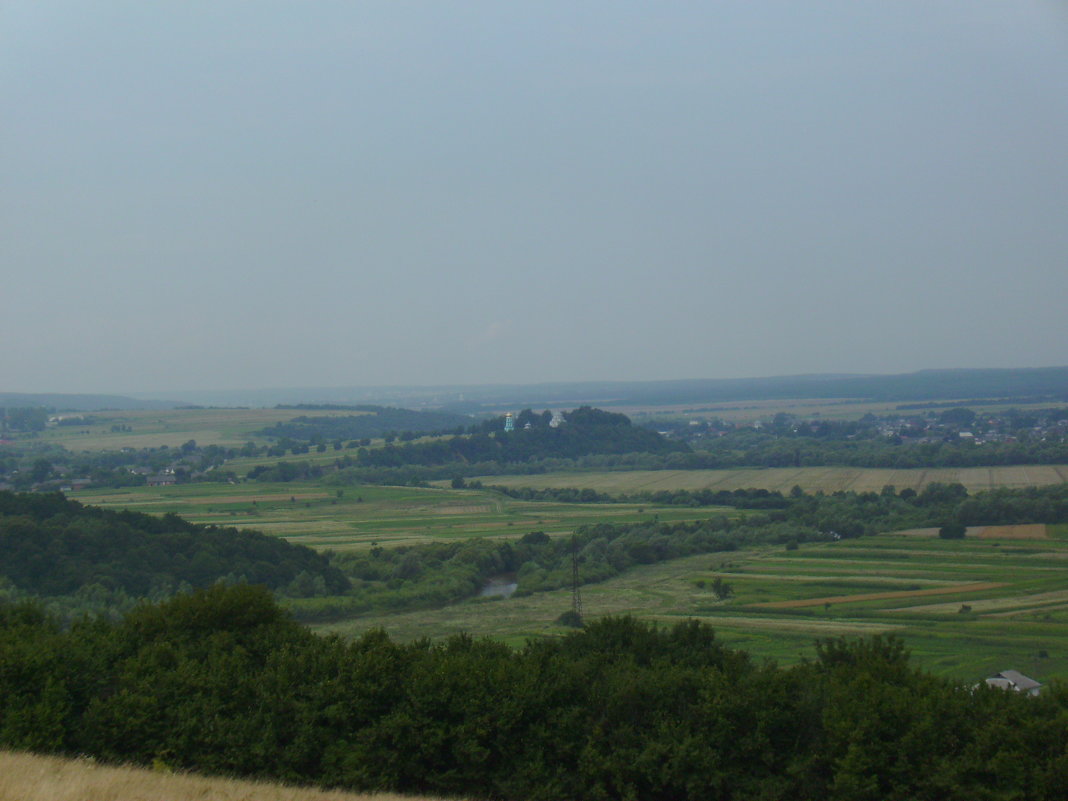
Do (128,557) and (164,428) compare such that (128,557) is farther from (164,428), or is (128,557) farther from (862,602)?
(164,428)

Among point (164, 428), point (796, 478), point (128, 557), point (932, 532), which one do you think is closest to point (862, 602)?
point (932, 532)

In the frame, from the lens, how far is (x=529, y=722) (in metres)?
12.9

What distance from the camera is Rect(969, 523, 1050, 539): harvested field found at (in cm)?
3872

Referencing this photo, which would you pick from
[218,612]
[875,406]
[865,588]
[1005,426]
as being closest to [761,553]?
[865,588]

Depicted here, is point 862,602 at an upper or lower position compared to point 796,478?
lower

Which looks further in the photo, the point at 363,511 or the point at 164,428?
the point at 164,428

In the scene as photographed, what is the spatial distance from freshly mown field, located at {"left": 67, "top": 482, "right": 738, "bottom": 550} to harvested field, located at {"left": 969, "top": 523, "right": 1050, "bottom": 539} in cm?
1345

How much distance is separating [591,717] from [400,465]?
6370cm

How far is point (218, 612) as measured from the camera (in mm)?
16469

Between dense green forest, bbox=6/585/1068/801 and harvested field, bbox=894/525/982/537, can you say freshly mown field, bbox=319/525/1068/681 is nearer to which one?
harvested field, bbox=894/525/982/537

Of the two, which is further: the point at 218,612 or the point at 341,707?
the point at 218,612

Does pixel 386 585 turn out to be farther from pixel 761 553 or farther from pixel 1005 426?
pixel 1005 426

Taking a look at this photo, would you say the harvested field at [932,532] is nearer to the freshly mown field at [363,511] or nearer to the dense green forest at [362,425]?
the freshly mown field at [363,511]

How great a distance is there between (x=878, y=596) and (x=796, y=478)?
120 feet
